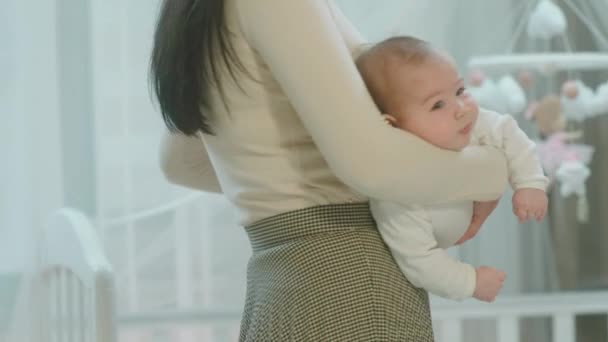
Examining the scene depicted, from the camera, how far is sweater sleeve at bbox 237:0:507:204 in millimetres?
1004

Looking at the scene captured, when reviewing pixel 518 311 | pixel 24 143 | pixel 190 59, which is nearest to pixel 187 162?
pixel 190 59

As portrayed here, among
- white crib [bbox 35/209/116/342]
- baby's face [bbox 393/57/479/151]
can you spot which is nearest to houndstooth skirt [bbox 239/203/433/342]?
baby's face [bbox 393/57/479/151]

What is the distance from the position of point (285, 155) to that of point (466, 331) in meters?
1.00

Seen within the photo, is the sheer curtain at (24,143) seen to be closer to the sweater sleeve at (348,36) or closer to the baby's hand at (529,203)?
the sweater sleeve at (348,36)

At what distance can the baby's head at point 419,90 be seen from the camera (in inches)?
42.3

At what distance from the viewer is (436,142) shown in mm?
1088

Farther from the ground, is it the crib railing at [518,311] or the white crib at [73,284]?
the white crib at [73,284]

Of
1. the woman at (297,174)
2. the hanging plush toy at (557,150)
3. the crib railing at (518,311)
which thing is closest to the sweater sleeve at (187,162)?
the woman at (297,174)

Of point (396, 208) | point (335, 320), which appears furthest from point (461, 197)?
point (335, 320)

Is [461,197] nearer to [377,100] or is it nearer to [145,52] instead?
[377,100]

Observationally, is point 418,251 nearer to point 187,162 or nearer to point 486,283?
point 486,283

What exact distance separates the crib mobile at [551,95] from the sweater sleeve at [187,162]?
687 mm

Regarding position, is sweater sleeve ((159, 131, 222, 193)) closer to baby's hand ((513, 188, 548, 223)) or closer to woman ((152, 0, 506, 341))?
woman ((152, 0, 506, 341))

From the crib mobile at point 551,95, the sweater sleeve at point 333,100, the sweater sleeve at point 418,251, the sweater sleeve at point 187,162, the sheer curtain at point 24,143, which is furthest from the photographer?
the crib mobile at point 551,95
